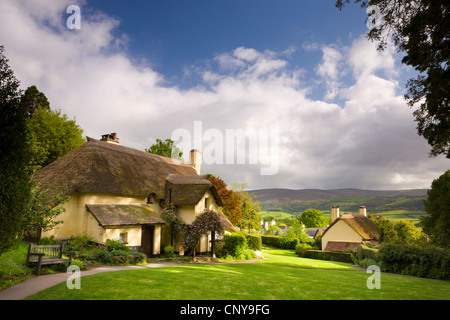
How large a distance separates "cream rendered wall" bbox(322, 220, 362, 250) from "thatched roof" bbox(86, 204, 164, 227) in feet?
100

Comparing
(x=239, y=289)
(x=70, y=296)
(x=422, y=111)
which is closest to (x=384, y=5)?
(x=422, y=111)

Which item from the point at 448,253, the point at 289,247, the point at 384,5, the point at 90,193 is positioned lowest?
the point at 289,247

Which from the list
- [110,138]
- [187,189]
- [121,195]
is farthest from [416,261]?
[110,138]

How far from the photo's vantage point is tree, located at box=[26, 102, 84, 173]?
98.3ft

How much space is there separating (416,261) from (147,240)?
19957 mm

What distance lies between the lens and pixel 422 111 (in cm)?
1120

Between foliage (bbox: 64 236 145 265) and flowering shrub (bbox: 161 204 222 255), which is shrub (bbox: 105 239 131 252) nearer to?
foliage (bbox: 64 236 145 265)

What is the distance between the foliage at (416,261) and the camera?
57.0 ft

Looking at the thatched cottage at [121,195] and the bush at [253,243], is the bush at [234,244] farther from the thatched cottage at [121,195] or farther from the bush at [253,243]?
the bush at [253,243]

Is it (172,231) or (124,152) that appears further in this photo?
(124,152)

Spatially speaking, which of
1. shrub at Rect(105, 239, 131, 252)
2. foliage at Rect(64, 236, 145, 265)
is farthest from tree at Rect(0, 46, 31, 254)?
shrub at Rect(105, 239, 131, 252)
